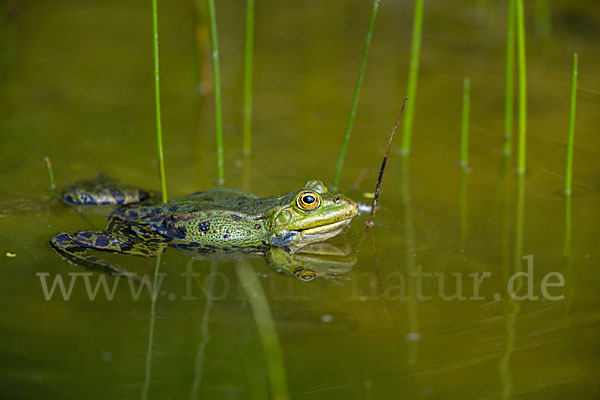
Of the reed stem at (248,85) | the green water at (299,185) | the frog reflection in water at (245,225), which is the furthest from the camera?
the reed stem at (248,85)

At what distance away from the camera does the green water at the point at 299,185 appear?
12.9 ft

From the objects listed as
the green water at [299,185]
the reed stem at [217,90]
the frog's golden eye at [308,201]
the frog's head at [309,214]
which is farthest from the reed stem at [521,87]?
the reed stem at [217,90]

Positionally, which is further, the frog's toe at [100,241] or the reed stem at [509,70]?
the reed stem at [509,70]

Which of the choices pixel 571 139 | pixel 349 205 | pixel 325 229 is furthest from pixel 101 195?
pixel 571 139

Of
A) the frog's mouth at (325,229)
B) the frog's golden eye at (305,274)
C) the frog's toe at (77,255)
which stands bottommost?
the frog's golden eye at (305,274)

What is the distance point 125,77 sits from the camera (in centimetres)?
871

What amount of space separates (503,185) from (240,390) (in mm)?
3659

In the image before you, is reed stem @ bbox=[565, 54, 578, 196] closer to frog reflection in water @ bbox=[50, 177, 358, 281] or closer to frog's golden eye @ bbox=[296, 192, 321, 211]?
frog reflection in water @ bbox=[50, 177, 358, 281]

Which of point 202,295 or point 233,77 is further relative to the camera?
point 233,77

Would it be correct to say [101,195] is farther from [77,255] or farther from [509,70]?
[509,70]

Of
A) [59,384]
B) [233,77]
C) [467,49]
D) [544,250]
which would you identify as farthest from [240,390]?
[467,49]

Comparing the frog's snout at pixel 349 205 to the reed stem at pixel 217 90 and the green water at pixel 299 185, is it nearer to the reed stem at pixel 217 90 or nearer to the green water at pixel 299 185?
the green water at pixel 299 185

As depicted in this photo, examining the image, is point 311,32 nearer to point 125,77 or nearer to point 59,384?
point 125,77

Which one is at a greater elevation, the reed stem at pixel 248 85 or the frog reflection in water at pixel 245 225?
the reed stem at pixel 248 85
